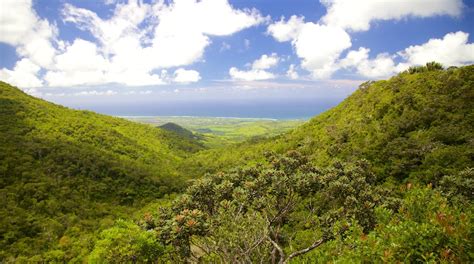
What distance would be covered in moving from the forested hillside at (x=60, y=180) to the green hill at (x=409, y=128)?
36.7m

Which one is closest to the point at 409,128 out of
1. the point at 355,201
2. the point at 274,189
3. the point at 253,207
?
the point at 355,201

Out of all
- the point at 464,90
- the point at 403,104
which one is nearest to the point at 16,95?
the point at 403,104

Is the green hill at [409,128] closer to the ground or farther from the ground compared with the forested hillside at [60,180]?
farther from the ground

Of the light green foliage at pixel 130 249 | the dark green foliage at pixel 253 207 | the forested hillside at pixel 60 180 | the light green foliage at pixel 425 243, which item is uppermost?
the light green foliage at pixel 425 243

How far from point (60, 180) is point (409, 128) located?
2370 inches

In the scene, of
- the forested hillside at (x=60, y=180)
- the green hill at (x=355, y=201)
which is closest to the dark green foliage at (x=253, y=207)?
the green hill at (x=355, y=201)

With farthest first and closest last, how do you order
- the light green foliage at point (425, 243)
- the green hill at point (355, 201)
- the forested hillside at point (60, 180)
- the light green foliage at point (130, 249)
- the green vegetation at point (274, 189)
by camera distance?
the forested hillside at point (60, 180) < the light green foliage at point (130, 249) < the green vegetation at point (274, 189) < the green hill at point (355, 201) < the light green foliage at point (425, 243)

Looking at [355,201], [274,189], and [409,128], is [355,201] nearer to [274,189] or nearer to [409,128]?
[274,189]

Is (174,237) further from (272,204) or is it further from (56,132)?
(56,132)

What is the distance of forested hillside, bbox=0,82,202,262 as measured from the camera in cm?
4219

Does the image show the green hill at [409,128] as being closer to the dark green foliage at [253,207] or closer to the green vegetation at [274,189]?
the green vegetation at [274,189]

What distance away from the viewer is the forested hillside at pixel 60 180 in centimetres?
4219

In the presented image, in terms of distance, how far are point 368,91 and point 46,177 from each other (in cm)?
6211

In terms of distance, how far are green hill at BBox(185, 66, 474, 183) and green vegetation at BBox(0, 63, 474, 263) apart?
6.0 inches
